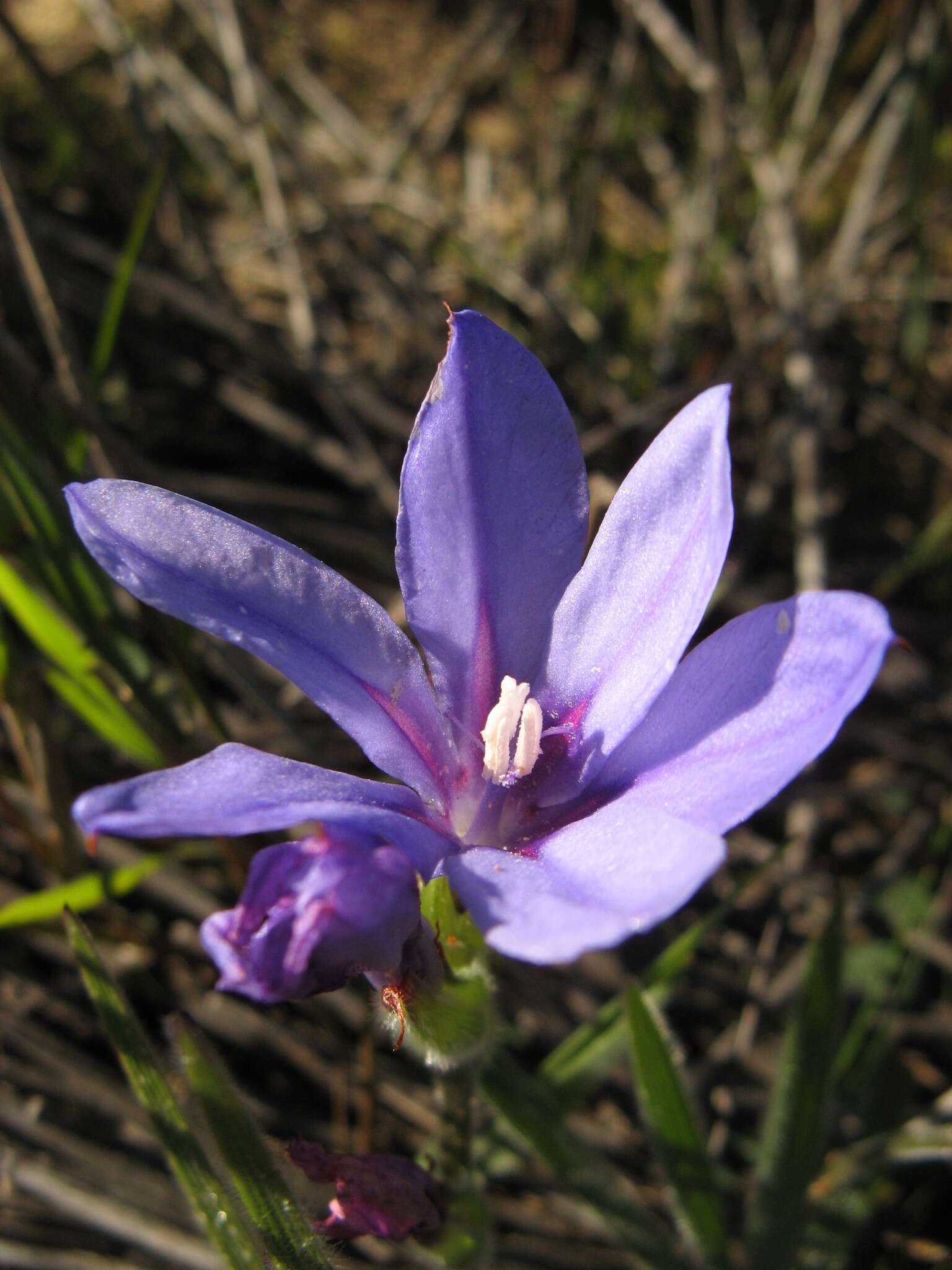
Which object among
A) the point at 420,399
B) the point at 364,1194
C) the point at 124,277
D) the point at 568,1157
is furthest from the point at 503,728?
the point at 420,399

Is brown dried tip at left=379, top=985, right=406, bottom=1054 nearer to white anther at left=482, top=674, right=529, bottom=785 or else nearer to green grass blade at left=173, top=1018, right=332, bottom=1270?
green grass blade at left=173, top=1018, right=332, bottom=1270

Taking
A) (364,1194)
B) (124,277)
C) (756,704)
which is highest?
(124,277)

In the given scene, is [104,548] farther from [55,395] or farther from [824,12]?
[824,12]

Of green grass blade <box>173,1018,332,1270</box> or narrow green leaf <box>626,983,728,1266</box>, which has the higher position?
green grass blade <box>173,1018,332,1270</box>

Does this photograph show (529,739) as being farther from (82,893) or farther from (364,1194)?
(82,893)

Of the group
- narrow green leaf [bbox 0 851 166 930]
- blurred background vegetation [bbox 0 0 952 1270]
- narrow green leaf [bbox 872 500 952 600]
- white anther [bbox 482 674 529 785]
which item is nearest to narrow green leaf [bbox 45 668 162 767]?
blurred background vegetation [bbox 0 0 952 1270]

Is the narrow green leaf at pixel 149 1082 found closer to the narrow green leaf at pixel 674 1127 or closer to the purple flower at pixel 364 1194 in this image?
the purple flower at pixel 364 1194

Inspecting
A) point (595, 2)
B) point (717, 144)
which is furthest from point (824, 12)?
point (595, 2)

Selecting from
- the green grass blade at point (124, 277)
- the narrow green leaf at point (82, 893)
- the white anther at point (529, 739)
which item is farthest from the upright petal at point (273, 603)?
the green grass blade at point (124, 277)
